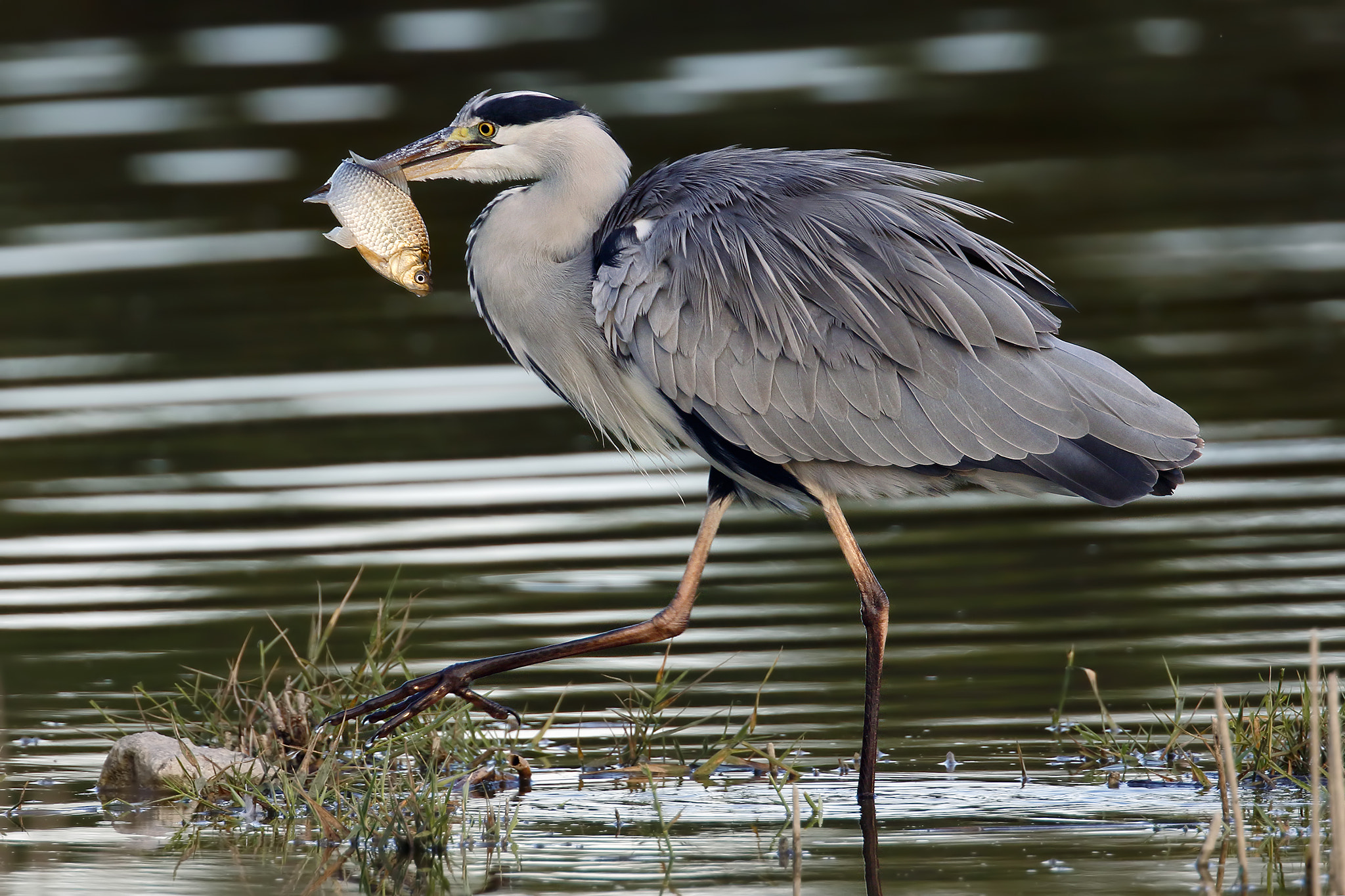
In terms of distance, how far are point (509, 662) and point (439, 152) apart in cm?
191

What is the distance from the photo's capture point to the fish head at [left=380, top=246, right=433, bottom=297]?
7.07 meters

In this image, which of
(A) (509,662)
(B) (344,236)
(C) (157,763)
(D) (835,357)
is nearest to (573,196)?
(B) (344,236)

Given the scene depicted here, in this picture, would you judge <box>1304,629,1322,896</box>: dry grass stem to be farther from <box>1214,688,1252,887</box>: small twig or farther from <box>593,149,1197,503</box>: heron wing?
<box>593,149,1197,503</box>: heron wing

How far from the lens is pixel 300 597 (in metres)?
8.61

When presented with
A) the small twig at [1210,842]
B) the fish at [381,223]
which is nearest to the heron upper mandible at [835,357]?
the fish at [381,223]

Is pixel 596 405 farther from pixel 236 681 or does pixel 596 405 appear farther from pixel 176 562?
pixel 176 562

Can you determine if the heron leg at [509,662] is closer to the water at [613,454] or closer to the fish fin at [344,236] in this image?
the water at [613,454]

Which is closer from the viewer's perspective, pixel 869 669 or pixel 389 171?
pixel 869 669

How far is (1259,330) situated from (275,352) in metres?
5.88

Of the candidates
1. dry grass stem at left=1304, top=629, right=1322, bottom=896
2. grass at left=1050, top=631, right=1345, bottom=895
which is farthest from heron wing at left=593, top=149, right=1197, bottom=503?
dry grass stem at left=1304, top=629, right=1322, bottom=896

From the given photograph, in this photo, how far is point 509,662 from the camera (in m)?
6.60

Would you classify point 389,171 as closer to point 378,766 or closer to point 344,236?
point 344,236

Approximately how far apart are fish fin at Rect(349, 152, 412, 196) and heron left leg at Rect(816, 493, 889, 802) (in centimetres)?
181

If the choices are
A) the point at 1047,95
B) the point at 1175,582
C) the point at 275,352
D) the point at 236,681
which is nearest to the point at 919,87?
the point at 1047,95
